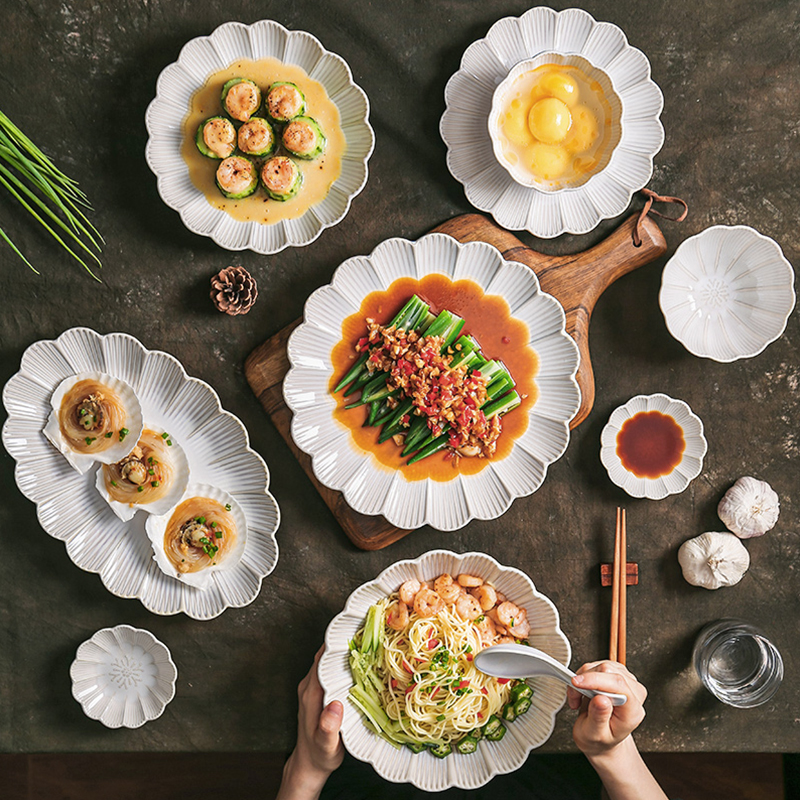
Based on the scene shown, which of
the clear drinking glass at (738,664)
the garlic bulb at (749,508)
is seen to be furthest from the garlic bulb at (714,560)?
the clear drinking glass at (738,664)

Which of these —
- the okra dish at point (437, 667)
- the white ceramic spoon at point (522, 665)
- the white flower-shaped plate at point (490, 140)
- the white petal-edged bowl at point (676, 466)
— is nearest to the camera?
the white ceramic spoon at point (522, 665)

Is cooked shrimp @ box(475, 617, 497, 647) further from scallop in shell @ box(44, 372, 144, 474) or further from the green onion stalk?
the green onion stalk

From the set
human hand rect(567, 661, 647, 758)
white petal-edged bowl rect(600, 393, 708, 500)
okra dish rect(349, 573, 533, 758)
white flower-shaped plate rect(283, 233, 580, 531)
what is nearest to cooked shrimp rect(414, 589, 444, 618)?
okra dish rect(349, 573, 533, 758)

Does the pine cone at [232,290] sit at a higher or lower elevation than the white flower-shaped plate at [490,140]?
lower

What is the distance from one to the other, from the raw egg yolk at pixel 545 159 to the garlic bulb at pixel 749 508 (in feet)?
5.93

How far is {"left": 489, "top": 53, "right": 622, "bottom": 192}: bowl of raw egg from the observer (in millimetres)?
3041

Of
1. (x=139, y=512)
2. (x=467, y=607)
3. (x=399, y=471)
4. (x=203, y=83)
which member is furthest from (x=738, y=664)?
(x=203, y=83)

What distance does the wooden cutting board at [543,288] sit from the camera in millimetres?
3211

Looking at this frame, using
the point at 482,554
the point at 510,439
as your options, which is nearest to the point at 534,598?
the point at 482,554

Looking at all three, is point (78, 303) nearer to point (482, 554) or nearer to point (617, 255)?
point (482, 554)

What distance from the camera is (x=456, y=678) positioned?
3.00 metres

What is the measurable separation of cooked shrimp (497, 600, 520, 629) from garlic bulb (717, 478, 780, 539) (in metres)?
1.17

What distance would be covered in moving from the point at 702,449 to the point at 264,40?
2.88m

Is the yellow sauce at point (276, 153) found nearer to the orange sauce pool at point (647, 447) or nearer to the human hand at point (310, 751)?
the orange sauce pool at point (647, 447)
